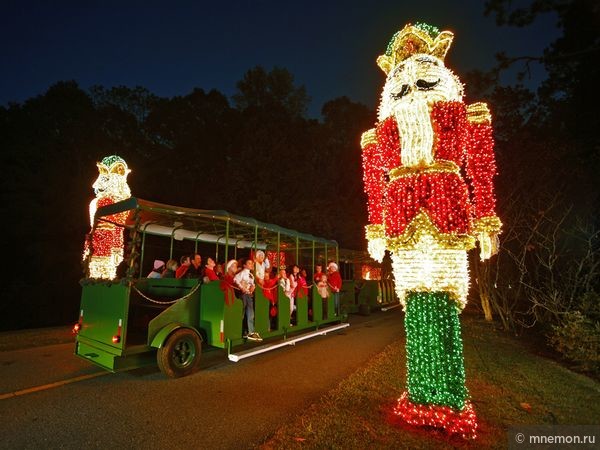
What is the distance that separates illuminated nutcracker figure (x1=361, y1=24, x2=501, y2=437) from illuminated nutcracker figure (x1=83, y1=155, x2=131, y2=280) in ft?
17.8

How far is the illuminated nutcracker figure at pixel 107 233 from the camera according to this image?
7560mm

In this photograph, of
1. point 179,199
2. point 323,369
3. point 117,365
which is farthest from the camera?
point 179,199

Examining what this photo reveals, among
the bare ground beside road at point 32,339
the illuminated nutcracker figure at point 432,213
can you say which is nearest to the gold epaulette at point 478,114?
the illuminated nutcracker figure at point 432,213

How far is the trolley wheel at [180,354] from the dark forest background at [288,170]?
7.50 metres

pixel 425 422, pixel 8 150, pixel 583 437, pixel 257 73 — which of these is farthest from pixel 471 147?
pixel 257 73

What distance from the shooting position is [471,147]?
422cm

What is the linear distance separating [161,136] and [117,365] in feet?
80.7

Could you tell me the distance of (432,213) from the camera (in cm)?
388

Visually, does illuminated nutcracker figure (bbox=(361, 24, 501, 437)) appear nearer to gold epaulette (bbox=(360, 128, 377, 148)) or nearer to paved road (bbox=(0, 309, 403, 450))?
gold epaulette (bbox=(360, 128, 377, 148))

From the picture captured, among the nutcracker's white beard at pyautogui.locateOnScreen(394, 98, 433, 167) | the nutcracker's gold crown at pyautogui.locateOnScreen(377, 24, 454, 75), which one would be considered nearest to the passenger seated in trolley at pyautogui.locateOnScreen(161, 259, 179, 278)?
the nutcracker's white beard at pyautogui.locateOnScreen(394, 98, 433, 167)

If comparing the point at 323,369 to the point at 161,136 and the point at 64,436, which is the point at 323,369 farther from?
the point at 161,136

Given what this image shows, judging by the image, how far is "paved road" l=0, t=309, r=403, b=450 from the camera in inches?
152

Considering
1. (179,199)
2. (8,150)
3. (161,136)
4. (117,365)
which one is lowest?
(117,365)

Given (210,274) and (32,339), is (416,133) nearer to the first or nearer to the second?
(210,274)
